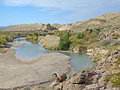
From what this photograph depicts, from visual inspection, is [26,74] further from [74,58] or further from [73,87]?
[74,58]

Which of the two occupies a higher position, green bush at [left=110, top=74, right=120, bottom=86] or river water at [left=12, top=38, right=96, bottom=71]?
green bush at [left=110, top=74, right=120, bottom=86]

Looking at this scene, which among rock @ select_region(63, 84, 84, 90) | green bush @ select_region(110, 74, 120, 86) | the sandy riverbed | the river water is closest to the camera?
green bush @ select_region(110, 74, 120, 86)

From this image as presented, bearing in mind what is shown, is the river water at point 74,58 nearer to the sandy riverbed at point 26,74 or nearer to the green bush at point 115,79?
the sandy riverbed at point 26,74

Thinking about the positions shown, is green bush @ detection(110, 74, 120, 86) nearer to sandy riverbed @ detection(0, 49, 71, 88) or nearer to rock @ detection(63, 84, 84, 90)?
rock @ detection(63, 84, 84, 90)

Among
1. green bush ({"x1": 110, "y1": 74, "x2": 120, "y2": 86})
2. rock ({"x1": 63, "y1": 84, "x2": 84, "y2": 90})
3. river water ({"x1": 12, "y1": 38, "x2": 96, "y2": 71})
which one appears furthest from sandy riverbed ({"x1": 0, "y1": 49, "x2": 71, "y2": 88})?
green bush ({"x1": 110, "y1": 74, "x2": 120, "y2": 86})

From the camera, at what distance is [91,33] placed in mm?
89375

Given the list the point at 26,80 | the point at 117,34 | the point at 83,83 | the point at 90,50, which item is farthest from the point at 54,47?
the point at 83,83

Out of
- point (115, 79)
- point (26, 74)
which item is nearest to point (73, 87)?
point (115, 79)

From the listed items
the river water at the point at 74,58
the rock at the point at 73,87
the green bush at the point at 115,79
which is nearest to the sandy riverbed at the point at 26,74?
the river water at the point at 74,58

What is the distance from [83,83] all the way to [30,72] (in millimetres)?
16983

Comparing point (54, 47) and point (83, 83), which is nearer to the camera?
point (83, 83)

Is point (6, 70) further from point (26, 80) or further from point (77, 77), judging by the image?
point (77, 77)

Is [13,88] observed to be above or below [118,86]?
below

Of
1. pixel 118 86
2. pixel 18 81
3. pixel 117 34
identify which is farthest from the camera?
pixel 117 34
